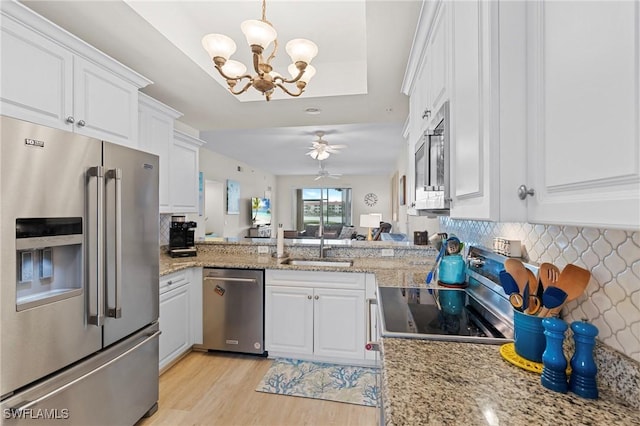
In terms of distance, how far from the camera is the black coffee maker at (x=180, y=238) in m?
2.95

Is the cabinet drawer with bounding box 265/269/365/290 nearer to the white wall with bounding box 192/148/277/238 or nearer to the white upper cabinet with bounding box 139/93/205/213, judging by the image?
the white upper cabinet with bounding box 139/93/205/213

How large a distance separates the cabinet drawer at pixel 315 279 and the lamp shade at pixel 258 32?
1.73 metres

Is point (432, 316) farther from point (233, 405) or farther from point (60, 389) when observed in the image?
point (60, 389)

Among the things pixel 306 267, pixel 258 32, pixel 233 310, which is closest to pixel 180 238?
pixel 233 310

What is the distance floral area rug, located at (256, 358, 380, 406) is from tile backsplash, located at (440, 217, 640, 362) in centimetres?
157

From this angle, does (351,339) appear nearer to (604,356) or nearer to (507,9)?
(604,356)

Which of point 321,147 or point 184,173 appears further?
point 321,147

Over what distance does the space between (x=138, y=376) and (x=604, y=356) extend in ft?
7.06

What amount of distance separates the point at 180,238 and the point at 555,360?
9.93 feet

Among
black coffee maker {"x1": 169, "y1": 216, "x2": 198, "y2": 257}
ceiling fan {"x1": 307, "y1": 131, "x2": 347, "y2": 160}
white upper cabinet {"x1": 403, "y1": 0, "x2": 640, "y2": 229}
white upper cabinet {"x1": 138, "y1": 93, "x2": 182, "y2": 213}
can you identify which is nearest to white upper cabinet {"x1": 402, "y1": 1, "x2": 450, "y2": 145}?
white upper cabinet {"x1": 403, "y1": 0, "x2": 640, "y2": 229}

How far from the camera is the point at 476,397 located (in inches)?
28.3

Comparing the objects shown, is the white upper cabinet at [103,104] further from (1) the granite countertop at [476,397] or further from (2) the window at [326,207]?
(2) the window at [326,207]

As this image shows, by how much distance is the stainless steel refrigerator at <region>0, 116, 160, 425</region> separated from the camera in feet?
3.70

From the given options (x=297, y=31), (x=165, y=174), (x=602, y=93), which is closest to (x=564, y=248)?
(x=602, y=93)
